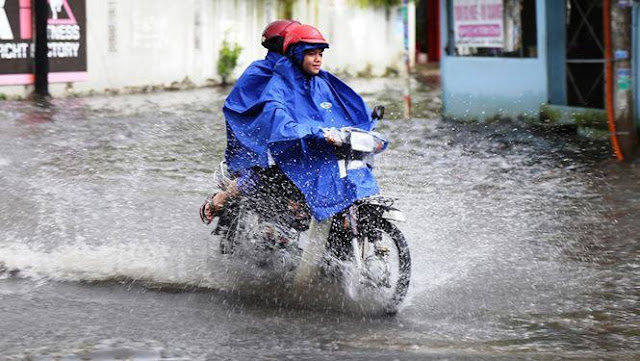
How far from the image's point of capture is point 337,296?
637 centimetres

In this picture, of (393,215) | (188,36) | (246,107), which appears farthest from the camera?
(188,36)

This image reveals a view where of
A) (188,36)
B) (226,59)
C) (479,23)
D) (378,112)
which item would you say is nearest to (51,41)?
(188,36)

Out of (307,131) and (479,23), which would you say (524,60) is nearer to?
(479,23)

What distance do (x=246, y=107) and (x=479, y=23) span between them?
9.97 m

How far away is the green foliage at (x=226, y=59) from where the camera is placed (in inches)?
957

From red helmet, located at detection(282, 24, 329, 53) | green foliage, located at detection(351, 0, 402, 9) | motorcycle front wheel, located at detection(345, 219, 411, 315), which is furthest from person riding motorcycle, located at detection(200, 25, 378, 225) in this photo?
green foliage, located at detection(351, 0, 402, 9)

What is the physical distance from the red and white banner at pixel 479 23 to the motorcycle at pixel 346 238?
9502 millimetres

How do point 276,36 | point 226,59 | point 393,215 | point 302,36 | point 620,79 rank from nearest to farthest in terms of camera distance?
point 393,215 < point 302,36 < point 276,36 < point 620,79 < point 226,59

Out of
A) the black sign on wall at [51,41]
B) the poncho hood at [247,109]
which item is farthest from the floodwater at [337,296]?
the black sign on wall at [51,41]

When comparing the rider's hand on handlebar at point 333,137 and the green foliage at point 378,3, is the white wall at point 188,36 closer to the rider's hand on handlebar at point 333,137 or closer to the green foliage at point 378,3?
the green foliage at point 378,3

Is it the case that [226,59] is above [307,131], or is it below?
above

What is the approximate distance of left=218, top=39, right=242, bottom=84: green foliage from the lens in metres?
24.3

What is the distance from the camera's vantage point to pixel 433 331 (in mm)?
5723

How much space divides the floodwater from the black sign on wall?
6.10 metres
